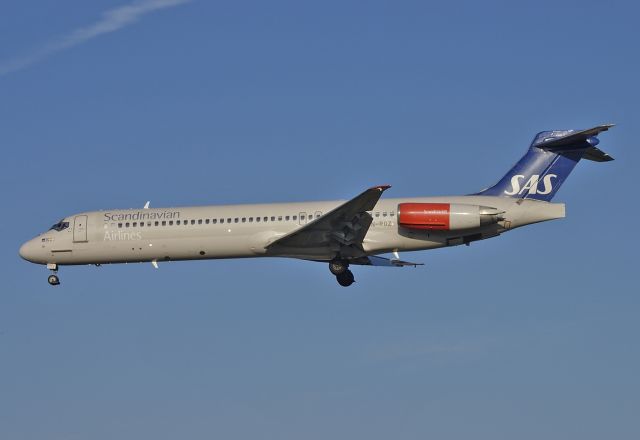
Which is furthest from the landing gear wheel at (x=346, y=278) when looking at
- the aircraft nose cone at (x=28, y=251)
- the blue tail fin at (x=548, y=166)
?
the aircraft nose cone at (x=28, y=251)

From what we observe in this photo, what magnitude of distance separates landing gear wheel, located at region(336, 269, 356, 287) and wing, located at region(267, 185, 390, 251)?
1.58m

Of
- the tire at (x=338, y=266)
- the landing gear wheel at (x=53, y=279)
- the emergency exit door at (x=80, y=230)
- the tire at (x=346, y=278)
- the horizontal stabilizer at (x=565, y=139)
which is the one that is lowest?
the tire at (x=346, y=278)

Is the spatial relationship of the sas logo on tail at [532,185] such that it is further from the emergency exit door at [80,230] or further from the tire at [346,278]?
the emergency exit door at [80,230]

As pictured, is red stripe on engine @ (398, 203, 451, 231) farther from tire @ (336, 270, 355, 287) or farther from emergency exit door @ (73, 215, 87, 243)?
emergency exit door @ (73, 215, 87, 243)

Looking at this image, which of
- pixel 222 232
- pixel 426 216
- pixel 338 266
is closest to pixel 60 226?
pixel 222 232

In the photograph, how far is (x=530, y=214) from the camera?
5072 centimetres

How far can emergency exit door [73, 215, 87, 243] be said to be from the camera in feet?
179

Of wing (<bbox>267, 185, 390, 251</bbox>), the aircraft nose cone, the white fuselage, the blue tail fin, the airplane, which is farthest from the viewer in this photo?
the aircraft nose cone

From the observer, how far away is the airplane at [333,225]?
50.5 meters

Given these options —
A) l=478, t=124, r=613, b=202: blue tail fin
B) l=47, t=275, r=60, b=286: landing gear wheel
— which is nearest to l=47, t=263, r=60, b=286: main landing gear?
l=47, t=275, r=60, b=286: landing gear wheel

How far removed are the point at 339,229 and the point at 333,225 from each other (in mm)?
328

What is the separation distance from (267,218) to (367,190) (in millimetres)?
5533

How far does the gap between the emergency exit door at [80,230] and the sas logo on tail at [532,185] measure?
16469 millimetres

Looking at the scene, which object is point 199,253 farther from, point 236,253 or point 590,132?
point 590,132
